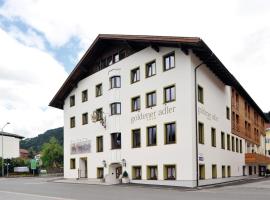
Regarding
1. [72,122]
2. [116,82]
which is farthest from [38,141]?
[116,82]

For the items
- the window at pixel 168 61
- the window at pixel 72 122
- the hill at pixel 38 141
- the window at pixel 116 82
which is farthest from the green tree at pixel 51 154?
the window at pixel 168 61

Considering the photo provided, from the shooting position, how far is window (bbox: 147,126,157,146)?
36375 millimetres

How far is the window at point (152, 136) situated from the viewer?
36375mm

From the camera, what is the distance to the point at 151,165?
119 feet

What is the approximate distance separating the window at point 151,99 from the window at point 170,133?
260 cm

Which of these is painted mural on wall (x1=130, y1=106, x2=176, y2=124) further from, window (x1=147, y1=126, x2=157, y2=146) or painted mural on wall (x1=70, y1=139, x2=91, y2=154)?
painted mural on wall (x1=70, y1=139, x2=91, y2=154)

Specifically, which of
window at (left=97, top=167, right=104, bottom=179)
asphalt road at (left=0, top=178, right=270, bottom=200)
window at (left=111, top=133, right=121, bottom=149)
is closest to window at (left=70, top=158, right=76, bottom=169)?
window at (left=97, top=167, right=104, bottom=179)

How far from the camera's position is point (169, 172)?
114ft

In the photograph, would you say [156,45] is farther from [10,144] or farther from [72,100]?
[10,144]

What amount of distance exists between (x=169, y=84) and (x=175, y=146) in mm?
5138

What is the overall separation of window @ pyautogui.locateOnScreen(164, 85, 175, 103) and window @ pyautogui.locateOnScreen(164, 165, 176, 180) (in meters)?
5.34

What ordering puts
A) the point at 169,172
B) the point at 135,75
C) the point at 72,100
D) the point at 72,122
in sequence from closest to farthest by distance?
the point at 169,172, the point at 135,75, the point at 72,122, the point at 72,100

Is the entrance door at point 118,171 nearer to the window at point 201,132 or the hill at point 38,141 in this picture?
the window at point 201,132

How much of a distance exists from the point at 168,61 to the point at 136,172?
33.8 ft
